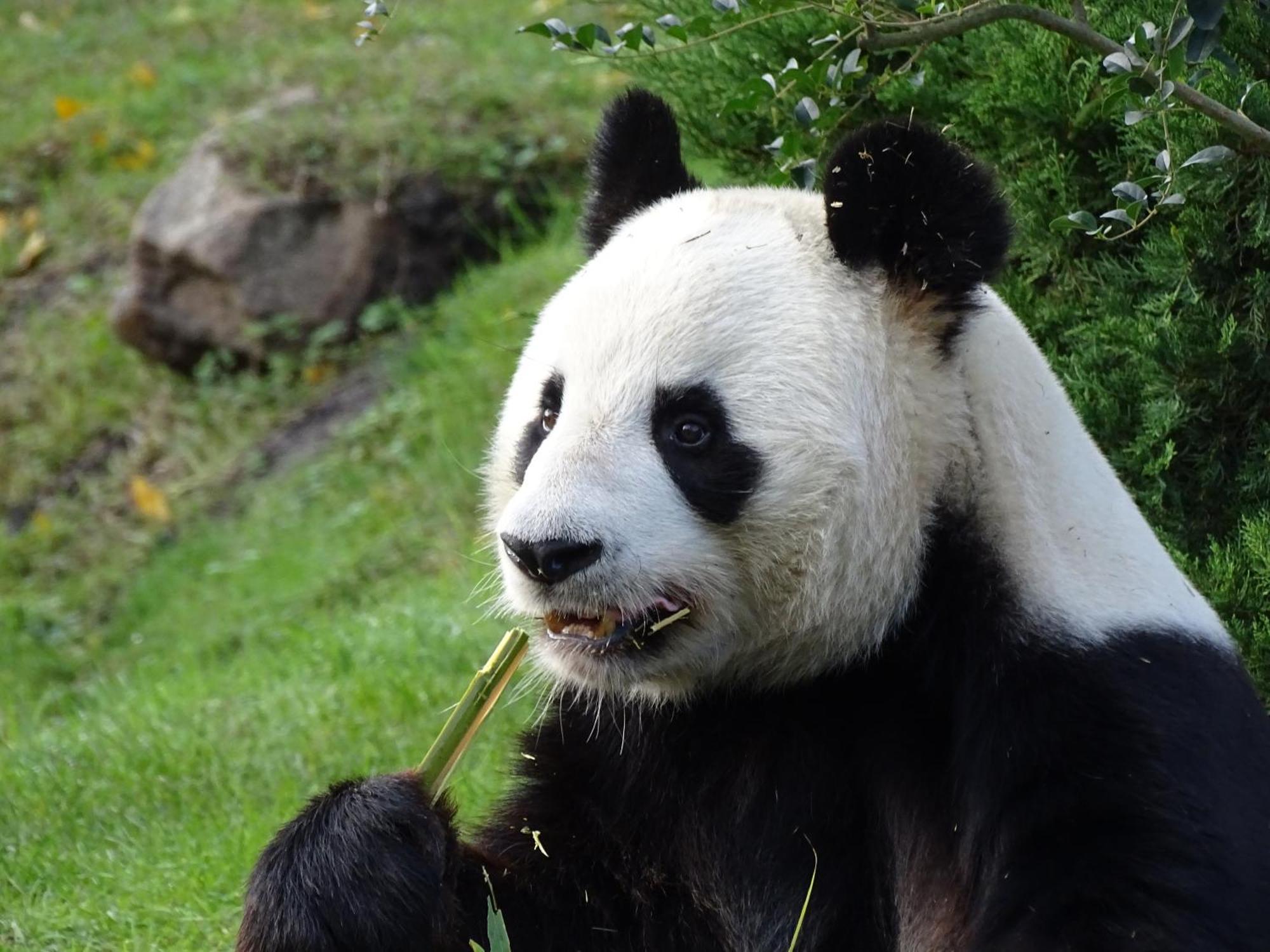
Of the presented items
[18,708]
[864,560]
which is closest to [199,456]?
[18,708]

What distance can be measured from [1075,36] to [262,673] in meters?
4.09

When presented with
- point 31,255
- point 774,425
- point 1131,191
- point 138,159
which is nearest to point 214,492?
point 31,255

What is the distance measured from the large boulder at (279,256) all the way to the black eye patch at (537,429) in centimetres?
639

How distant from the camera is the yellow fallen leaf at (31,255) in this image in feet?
36.9

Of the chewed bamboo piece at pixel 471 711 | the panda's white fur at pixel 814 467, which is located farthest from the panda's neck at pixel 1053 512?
the chewed bamboo piece at pixel 471 711

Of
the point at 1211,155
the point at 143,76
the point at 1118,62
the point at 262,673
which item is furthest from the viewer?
the point at 143,76

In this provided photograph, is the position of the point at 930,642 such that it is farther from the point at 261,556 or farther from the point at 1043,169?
the point at 261,556

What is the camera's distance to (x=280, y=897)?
3.22m

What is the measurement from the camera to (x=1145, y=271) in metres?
4.07

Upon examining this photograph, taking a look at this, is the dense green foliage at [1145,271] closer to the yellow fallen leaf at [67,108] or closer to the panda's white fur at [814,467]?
the panda's white fur at [814,467]

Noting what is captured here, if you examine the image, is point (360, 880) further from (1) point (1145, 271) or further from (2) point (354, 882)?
(1) point (1145, 271)

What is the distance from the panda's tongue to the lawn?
875 mm

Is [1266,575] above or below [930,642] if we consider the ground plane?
below

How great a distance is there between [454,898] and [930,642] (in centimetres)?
106
